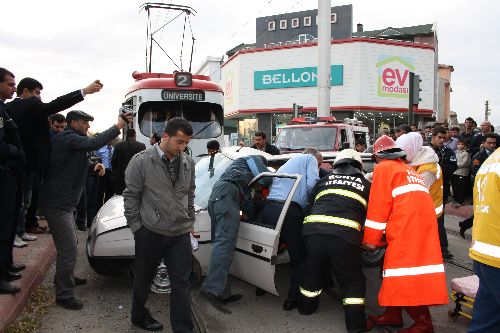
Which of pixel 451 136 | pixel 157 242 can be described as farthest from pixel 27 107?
pixel 451 136

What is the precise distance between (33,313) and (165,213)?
1769mm

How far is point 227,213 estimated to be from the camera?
186 inches

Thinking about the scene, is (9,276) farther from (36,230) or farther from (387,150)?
(387,150)

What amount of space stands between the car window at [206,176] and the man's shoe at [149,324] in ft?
4.74

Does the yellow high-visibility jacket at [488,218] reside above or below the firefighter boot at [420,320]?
above

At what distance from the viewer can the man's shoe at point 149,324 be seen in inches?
165

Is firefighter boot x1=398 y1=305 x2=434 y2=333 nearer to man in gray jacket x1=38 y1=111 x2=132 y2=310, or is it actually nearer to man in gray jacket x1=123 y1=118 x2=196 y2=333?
man in gray jacket x1=123 y1=118 x2=196 y2=333

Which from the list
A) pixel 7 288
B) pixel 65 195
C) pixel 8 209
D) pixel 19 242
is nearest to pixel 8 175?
pixel 8 209

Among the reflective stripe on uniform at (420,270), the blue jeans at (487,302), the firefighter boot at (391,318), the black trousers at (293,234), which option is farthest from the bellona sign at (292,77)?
the blue jeans at (487,302)

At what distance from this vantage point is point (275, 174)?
476 centimetres

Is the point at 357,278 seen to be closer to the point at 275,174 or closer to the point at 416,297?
the point at 416,297

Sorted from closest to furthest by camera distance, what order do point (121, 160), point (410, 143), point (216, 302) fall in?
1. point (216, 302)
2. point (410, 143)
3. point (121, 160)

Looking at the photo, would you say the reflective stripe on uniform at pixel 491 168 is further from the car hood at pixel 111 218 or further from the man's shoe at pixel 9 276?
the man's shoe at pixel 9 276

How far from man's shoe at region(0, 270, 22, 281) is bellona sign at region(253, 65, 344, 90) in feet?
81.9
